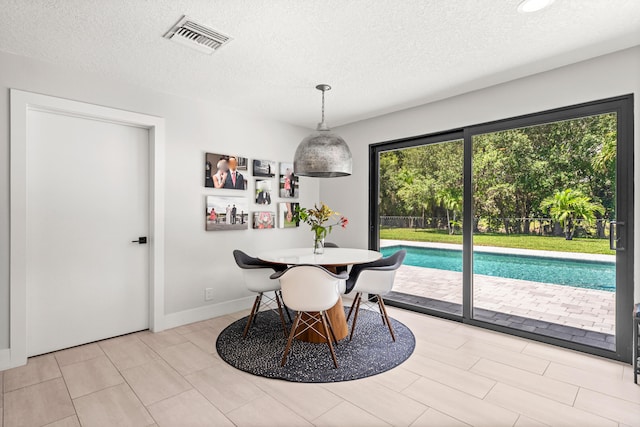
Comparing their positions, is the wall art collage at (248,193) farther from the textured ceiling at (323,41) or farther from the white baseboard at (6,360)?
the white baseboard at (6,360)

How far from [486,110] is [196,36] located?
2.80 meters

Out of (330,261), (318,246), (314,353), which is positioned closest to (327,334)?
(314,353)

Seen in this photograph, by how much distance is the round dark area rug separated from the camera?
2.43 metres

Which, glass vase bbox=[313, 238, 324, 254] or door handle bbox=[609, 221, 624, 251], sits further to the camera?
glass vase bbox=[313, 238, 324, 254]

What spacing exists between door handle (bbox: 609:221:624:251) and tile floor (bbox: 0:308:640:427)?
0.93 metres

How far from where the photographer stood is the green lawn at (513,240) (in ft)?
9.16

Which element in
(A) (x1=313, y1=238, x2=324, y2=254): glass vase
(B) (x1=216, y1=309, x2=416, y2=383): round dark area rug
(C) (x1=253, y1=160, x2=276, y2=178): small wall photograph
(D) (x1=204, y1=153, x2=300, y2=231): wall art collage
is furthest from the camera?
(C) (x1=253, y1=160, x2=276, y2=178): small wall photograph

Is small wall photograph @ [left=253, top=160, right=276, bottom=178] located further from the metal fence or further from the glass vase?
the metal fence

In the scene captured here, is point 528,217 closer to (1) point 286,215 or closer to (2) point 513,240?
(2) point 513,240

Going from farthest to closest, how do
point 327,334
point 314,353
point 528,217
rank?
point 528,217
point 314,353
point 327,334

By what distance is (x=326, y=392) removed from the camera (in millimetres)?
2186

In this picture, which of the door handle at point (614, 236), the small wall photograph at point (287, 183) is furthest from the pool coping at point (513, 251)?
the small wall photograph at point (287, 183)

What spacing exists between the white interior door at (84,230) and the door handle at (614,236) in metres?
4.25

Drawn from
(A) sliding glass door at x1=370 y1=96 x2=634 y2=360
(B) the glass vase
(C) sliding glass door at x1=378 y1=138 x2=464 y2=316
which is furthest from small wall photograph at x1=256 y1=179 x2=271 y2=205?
(C) sliding glass door at x1=378 y1=138 x2=464 y2=316
